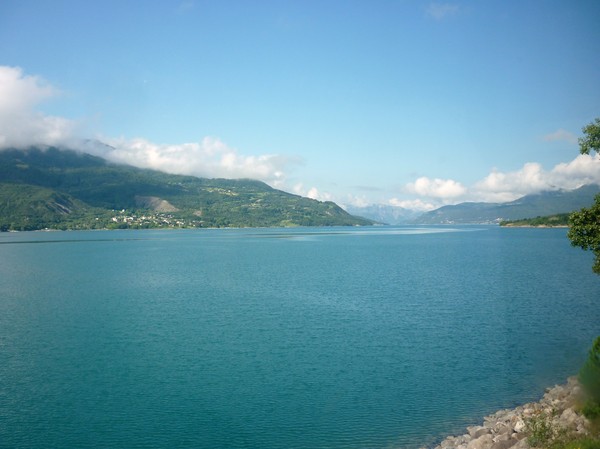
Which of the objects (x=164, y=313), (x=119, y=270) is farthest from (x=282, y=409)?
(x=119, y=270)

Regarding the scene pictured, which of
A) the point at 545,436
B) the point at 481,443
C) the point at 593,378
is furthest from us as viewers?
the point at 593,378

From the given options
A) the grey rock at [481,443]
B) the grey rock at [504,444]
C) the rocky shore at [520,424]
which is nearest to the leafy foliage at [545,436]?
the rocky shore at [520,424]

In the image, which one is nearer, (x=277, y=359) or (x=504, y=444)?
(x=504, y=444)

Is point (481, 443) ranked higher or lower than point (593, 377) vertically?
lower

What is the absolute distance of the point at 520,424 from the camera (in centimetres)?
1872

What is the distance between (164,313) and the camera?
46.4 meters

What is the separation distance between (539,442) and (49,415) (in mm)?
22342

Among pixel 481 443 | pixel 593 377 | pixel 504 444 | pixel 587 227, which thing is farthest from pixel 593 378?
pixel 587 227

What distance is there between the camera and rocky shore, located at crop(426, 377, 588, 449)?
16891 mm

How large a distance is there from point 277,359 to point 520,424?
1666cm

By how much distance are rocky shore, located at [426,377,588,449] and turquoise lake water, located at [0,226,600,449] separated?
140 centimetres

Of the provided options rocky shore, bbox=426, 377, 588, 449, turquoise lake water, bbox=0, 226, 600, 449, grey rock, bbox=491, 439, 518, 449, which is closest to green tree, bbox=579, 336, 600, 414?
rocky shore, bbox=426, 377, 588, 449

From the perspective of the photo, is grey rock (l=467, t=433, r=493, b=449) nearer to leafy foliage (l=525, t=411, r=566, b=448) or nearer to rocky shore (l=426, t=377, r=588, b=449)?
rocky shore (l=426, t=377, r=588, b=449)

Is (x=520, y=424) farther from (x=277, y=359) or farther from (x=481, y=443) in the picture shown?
(x=277, y=359)
